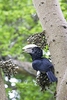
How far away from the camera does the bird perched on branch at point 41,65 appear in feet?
5.26

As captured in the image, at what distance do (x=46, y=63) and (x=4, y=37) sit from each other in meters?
3.55

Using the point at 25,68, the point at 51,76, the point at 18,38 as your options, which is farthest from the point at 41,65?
the point at 18,38

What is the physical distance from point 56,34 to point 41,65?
8.8 inches

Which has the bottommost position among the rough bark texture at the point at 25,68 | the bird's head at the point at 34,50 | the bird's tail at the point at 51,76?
the bird's tail at the point at 51,76

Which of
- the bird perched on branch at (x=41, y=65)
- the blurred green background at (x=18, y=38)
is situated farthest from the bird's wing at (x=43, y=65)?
the blurred green background at (x=18, y=38)

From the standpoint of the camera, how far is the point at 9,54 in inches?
198

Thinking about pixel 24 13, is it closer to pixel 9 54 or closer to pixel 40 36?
pixel 9 54

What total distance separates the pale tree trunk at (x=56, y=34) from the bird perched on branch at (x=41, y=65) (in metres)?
0.04

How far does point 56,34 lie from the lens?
66.7 inches

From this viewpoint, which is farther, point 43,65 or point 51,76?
point 43,65

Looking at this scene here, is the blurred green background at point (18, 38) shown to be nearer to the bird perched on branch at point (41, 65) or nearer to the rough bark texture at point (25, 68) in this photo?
the rough bark texture at point (25, 68)

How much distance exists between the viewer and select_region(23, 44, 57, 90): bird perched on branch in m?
1.60

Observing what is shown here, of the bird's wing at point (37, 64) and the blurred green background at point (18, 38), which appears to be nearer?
the bird's wing at point (37, 64)

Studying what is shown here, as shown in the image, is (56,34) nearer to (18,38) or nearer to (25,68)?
(25,68)
